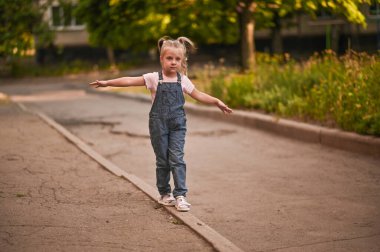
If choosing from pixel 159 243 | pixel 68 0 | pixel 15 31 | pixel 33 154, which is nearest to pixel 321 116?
pixel 33 154

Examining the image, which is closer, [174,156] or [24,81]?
[174,156]

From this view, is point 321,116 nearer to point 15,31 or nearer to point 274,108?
point 274,108

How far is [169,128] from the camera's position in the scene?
6219mm

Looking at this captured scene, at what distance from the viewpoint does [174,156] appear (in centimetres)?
622

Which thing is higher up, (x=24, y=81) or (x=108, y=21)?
(x=108, y=21)

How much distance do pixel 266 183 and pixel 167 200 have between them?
1.85 m

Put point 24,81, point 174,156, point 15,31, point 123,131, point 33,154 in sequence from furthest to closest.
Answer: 1. point 24,81
2. point 15,31
3. point 123,131
4. point 33,154
5. point 174,156

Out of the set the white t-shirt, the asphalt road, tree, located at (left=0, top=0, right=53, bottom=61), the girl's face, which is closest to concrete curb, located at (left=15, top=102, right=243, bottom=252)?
the asphalt road

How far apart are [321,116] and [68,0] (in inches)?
537

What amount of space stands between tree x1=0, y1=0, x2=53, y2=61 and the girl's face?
13043 mm

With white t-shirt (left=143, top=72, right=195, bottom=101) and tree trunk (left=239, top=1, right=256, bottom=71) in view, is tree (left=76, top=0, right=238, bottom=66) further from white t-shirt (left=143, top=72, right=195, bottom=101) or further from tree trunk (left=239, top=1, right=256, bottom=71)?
white t-shirt (left=143, top=72, right=195, bottom=101)

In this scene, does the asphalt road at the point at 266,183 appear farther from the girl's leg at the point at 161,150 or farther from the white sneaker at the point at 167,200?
the girl's leg at the point at 161,150

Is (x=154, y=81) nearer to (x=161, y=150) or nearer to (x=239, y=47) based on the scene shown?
(x=161, y=150)

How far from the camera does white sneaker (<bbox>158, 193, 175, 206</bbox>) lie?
20.7 feet
